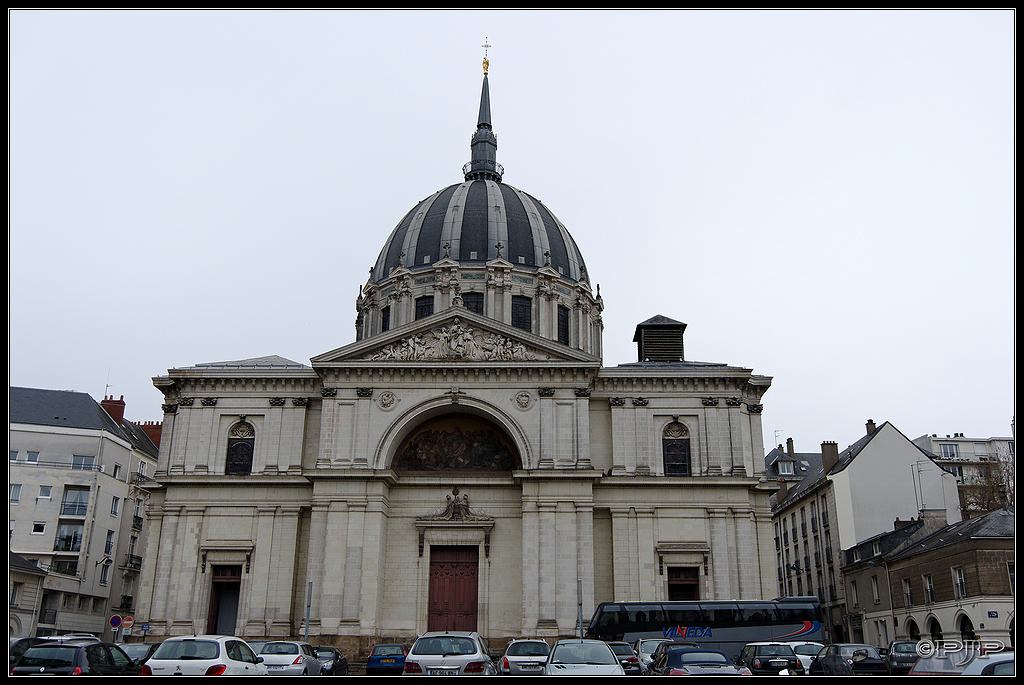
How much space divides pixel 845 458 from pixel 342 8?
5183 centimetres

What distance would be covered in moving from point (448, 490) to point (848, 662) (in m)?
22.1

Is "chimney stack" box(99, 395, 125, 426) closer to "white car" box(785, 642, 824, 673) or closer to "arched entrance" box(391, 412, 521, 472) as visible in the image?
"arched entrance" box(391, 412, 521, 472)

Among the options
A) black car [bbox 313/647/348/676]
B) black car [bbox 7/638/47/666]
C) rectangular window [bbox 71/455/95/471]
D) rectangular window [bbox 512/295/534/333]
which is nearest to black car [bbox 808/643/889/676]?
black car [bbox 313/647/348/676]

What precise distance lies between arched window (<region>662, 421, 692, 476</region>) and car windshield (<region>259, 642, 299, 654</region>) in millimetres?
22842

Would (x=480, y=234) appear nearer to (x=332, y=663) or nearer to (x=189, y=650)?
(x=332, y=663)

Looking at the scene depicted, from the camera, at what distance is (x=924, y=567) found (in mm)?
41750

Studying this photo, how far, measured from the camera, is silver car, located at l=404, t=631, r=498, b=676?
66.9ft

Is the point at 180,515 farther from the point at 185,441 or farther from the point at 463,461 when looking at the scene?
the point at 463,461

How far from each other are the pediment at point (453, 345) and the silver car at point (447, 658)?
21.9 m

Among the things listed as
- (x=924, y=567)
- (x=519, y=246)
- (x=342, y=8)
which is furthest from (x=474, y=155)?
(x=342, y=8)

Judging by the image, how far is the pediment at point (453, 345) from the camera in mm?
42625

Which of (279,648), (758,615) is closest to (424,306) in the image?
(758,615)

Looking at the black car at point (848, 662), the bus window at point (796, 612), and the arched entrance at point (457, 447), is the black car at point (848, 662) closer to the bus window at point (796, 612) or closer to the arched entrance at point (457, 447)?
the bus window at point (796, 612)

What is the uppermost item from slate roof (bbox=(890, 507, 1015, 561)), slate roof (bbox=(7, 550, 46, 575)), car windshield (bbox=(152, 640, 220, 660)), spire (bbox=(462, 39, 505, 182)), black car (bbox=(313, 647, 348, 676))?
spire (bbox=(462, 39, 505, 182))
